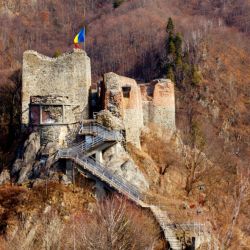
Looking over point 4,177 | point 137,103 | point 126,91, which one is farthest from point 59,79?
point 4,177

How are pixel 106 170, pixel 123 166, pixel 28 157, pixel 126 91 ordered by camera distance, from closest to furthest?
pixel 106 170, pixel 123 166, pixel 28 157, pixel 126 91

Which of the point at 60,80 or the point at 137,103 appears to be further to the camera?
the point at 137,103

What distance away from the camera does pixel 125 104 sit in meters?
43.4

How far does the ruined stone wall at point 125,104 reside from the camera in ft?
139

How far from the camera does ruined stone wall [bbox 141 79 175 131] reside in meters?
48.6

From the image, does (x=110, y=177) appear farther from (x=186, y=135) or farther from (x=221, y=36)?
(x=221, y=36)

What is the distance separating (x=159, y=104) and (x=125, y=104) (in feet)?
21.3

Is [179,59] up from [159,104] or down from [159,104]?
up

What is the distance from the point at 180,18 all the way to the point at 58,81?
97.1 m

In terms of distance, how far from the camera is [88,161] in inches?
1454

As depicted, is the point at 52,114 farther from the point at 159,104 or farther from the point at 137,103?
the point at 159,104

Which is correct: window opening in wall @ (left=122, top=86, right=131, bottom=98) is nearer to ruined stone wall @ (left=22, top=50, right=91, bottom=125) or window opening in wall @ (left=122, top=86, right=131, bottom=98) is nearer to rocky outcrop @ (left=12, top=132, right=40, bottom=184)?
ruined stone wall @ (left=22, top=50, right=91, bottom=125)

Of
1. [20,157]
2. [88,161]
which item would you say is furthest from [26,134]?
[88,161]

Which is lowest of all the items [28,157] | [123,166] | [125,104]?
[28,157]
